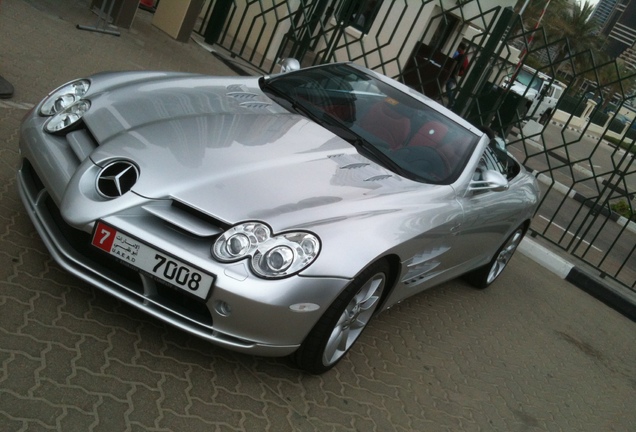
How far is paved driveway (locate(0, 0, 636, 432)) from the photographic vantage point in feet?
11.0

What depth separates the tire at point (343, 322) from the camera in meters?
3.85

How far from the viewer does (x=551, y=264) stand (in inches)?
371

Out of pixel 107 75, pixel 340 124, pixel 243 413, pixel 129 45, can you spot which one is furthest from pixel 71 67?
pixel 243 413

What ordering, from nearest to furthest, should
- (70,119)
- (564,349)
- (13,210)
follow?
(70,119) < (13,210) < (564,349)

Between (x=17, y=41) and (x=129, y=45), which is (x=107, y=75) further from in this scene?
(x=129, y=45)

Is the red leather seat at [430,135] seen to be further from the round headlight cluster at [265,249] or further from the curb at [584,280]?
the curb at [584,280]

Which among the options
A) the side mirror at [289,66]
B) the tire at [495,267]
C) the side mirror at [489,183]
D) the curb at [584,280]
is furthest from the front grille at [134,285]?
the curb at [584,280]

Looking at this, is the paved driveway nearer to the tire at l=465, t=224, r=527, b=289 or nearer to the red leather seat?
the tire at l=465, t=224, r=527, b=289

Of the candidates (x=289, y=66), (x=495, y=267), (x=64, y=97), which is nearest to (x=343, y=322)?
(x=64, y=97)

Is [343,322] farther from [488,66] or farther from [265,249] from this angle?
[488,66]

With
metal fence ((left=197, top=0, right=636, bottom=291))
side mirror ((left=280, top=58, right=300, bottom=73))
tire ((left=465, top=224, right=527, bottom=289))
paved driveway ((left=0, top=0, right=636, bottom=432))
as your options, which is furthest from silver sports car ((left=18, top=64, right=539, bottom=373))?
metal fence ((left=197, top=0, right=636, bottom=291))

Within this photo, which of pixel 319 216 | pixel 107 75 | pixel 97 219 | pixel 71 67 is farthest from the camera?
pixel 71 67

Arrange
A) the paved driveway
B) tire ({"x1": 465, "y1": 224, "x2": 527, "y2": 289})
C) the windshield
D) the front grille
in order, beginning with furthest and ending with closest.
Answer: tire ({"x1": 465, "y1": 224, "x2": 527, "y2": 289}), the windshield, the front grille, the paved driveway

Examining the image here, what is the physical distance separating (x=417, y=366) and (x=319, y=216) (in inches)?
66.2
